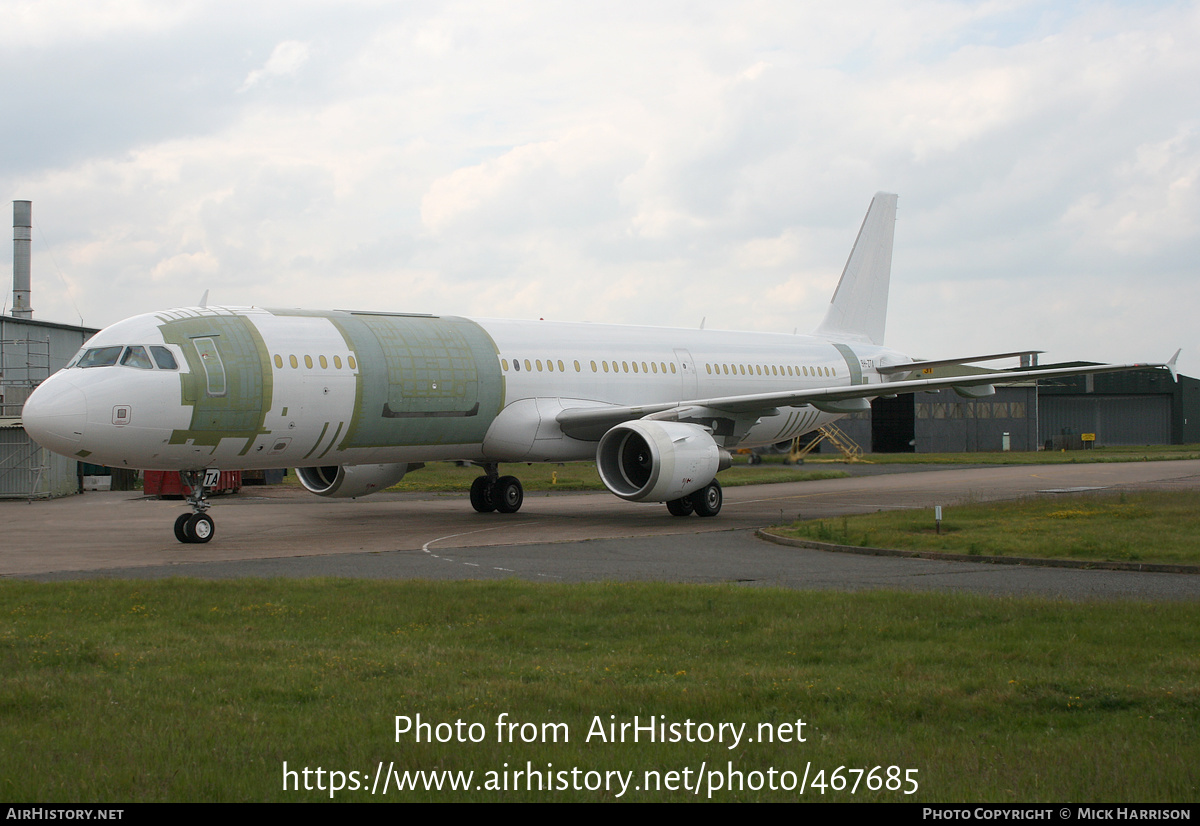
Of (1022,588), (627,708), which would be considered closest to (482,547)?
(1022,588)

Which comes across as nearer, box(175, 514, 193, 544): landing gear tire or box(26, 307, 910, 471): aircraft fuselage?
box(26, 307, 910, 471): aircraft fuselage

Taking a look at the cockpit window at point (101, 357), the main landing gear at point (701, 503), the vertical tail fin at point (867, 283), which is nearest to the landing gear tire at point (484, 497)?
the main landing gear at point (701, 503)

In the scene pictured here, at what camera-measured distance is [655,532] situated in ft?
65.9

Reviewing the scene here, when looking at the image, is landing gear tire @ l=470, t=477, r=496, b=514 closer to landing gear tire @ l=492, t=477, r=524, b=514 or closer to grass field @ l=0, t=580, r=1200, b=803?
landing gear tire @ l=492, t=477, r=524, b=514

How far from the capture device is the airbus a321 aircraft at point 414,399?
58.5 feet

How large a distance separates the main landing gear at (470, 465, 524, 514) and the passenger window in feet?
25.3

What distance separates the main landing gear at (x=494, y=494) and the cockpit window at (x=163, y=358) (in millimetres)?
8397

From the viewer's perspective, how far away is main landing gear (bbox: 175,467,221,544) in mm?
18562

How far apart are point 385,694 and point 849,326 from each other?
28399 mm

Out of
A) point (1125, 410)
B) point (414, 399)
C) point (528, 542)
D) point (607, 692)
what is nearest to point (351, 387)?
point (414, 399)

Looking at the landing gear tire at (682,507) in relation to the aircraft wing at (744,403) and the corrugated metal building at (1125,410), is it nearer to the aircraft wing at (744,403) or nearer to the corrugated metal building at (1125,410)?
the aircraft wing at (744,403)

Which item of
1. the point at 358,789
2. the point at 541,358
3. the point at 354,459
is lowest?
the point at 358,789

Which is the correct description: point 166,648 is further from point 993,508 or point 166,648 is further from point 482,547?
point 993,508

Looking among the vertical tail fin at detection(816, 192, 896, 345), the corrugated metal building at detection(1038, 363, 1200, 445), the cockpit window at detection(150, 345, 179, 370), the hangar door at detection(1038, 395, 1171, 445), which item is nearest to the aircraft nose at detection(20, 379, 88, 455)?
the cockpit window at detection(150, 345, 179, 370)
